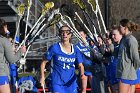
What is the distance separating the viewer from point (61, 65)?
27.9 ft

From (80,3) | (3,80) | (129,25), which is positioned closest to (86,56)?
(80,3)

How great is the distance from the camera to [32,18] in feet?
92.5

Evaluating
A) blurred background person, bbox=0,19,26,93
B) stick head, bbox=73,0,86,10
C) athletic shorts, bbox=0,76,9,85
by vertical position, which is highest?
stick head, bbox=73,0,86,10

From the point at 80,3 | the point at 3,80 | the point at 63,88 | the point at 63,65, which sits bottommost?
the point at 63,88

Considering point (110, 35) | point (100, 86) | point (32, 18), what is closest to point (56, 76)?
point (110, 35)

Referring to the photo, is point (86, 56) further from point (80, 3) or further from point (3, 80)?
point (3, 80)

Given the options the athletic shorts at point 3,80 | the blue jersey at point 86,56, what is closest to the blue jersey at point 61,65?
the athletic shorts at point 3,80

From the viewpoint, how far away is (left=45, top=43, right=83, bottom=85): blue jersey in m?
8.50

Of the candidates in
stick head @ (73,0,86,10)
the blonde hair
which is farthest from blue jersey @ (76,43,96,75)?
the blonde hair

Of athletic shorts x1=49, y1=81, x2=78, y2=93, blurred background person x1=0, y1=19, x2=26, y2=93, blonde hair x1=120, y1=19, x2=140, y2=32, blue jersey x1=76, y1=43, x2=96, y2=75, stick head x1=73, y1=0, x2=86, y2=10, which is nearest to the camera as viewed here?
blurred background person x1=0, y1=19, x2=26, y2=93

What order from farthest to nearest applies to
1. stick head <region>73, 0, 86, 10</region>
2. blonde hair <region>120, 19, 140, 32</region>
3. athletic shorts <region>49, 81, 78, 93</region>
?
1. stick head <region>73, 0, 86, 10</region>
2. blonde hair <region>120, 19, 140, 32</region>
3. athletic shorts <region>49, 81, 78, 93</region>

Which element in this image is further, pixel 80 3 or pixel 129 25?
pixel 80 3

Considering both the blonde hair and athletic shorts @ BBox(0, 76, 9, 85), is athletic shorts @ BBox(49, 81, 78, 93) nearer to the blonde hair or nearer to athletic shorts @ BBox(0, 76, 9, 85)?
athletic shorts @ BBox(0, 76, 9, 85)

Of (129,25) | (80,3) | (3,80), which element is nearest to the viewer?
(3,80)
